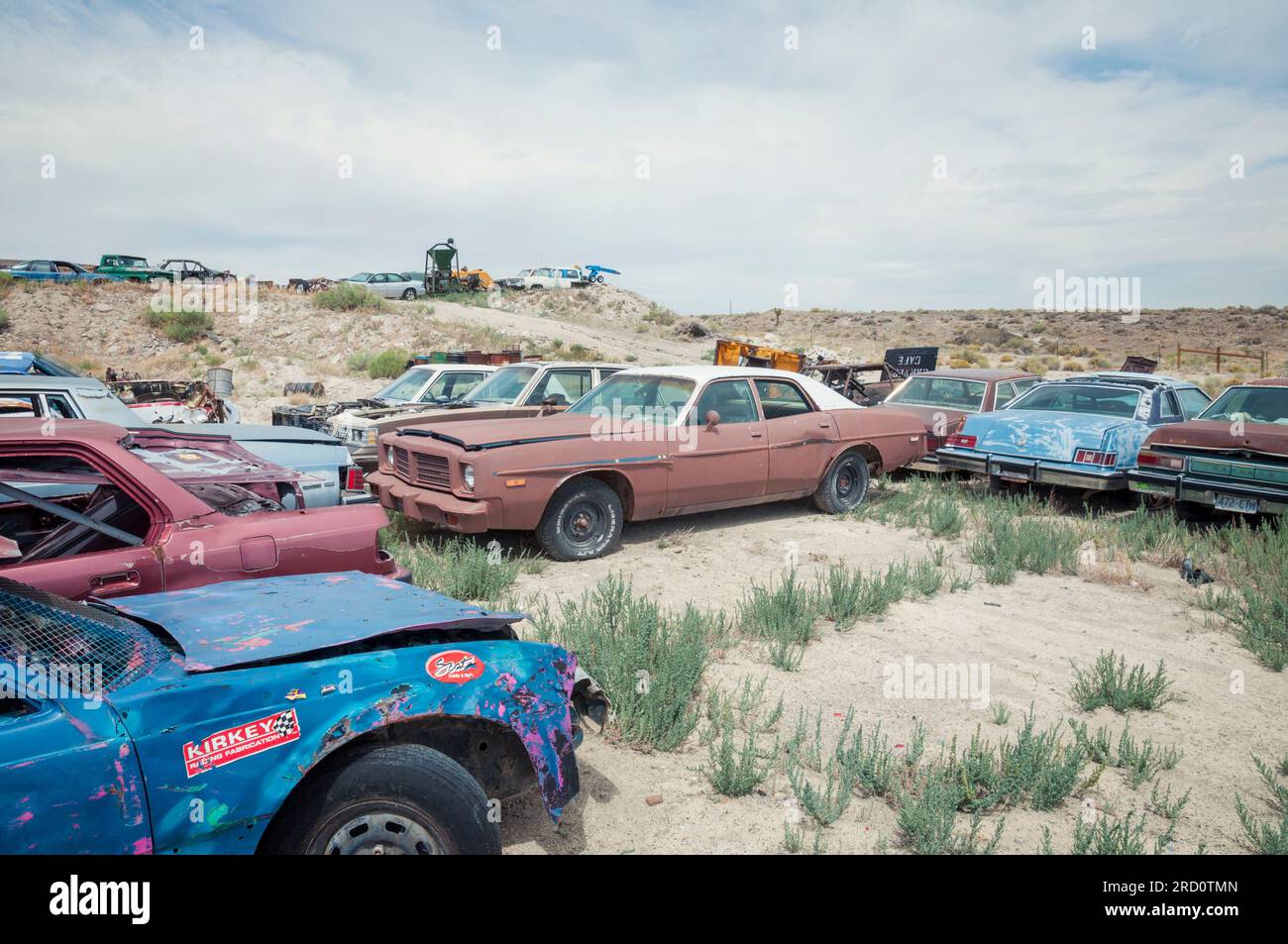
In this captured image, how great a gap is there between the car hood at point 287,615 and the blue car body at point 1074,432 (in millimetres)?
7589

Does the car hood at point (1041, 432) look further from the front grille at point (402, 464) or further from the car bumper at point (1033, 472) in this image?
the front grille at point (402, 464)

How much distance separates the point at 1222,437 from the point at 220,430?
881 centimetres

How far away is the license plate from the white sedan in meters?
33.2

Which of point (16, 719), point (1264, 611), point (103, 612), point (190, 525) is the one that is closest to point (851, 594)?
point (1264, 611)

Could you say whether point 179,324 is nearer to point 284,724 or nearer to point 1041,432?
point 1041,432

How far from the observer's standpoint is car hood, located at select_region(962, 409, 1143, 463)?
28.5 feet

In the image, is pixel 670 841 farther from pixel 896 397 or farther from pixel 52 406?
pixel 896 397

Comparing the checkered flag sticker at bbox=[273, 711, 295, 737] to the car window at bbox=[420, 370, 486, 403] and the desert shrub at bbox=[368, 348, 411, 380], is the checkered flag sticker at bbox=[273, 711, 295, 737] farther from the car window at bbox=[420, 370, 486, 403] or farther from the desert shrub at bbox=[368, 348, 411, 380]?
the desert shrub at bbox=[368, 348, 411, 380]

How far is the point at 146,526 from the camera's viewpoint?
154 inches

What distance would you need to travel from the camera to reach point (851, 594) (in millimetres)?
5777

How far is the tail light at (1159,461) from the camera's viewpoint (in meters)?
7.90

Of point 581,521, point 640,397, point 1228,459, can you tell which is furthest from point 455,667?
point 1228,459

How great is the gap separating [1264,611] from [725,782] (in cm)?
441

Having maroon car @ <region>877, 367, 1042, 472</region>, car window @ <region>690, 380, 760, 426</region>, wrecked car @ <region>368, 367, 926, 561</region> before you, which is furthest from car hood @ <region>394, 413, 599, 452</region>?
maroon car @ <region>877, 367, 1042, 472</region>
